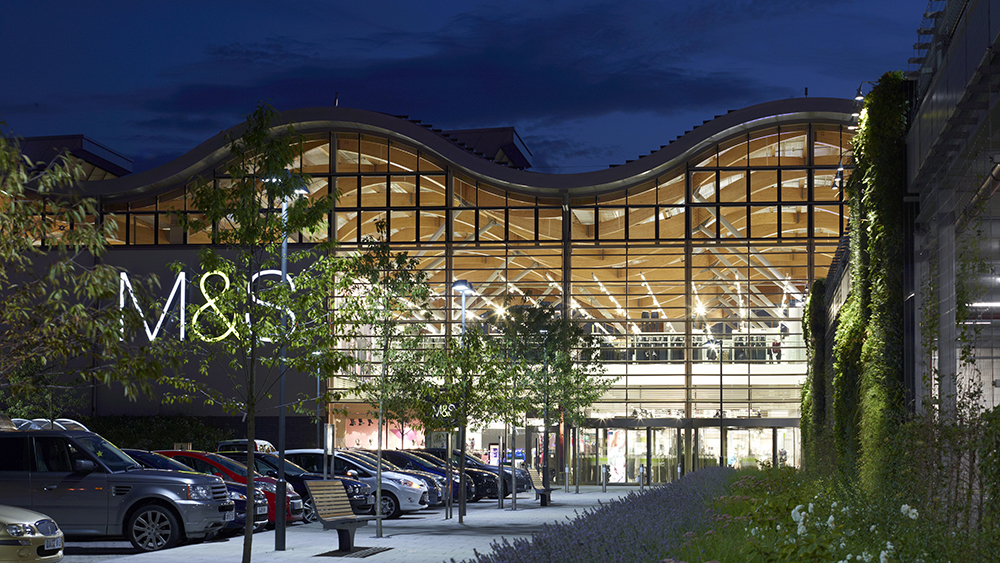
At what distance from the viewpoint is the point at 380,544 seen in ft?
62.8

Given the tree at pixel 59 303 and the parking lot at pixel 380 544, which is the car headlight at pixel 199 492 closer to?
the parking lot at pixel 380 544

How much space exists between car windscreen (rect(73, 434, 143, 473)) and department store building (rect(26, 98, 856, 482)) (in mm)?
34384

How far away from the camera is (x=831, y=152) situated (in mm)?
52875

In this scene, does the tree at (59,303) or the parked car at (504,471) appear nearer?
the tree at (59,303)

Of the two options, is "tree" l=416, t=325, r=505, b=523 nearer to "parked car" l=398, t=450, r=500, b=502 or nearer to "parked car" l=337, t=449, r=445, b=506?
"parked car" l=337, t=449, r=445, b=506

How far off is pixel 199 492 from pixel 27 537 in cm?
535

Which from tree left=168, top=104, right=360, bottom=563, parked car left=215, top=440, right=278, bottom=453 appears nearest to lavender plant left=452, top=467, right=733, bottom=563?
tree left=168, top=104, right=360, bottom=563

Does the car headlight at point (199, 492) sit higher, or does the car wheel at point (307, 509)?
the car headlight at point (199, 492)

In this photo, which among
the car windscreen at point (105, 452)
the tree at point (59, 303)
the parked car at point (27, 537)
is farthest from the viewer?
the car windscreen at point (105, 452)

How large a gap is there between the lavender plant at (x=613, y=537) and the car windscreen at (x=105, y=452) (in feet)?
30.6

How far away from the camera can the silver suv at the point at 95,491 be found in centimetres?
1750

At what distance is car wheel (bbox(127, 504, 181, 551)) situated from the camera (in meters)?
17.9

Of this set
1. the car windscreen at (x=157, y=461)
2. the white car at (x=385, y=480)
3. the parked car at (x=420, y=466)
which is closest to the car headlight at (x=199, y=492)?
the car windscreen at (x=157, y=461)

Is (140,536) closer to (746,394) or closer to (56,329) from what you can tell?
(56,329)
